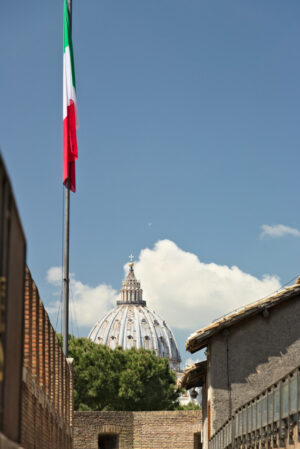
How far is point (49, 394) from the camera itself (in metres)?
15.1

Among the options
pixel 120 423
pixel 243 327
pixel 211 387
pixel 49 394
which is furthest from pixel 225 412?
pixel 120 423

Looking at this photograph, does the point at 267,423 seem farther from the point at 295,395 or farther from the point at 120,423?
the point at 120,423

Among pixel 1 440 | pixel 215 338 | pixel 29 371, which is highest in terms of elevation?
pixel 215 338

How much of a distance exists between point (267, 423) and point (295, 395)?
201cm

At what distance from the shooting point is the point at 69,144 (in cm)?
2255

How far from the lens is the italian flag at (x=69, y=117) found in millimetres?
22516

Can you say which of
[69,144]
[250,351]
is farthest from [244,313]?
[69,144]

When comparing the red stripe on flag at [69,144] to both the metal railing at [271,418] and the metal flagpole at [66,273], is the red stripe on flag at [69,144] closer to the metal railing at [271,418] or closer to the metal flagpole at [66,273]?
the metal flagpole at [66,273]

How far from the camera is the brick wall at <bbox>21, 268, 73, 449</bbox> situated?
35.3ft

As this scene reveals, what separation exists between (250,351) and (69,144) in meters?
7.30

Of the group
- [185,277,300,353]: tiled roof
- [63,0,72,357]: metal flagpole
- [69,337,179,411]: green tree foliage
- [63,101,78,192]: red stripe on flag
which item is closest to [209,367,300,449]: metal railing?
[185,277,300,353]: tiled roof

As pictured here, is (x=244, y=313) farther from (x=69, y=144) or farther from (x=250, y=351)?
(x=69, y=144)

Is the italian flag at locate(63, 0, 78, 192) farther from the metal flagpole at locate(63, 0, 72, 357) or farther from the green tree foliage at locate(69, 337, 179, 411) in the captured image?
the green tree foliage at locate(69, 337, 179, 411)

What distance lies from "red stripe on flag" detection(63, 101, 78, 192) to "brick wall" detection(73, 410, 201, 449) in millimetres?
24080
